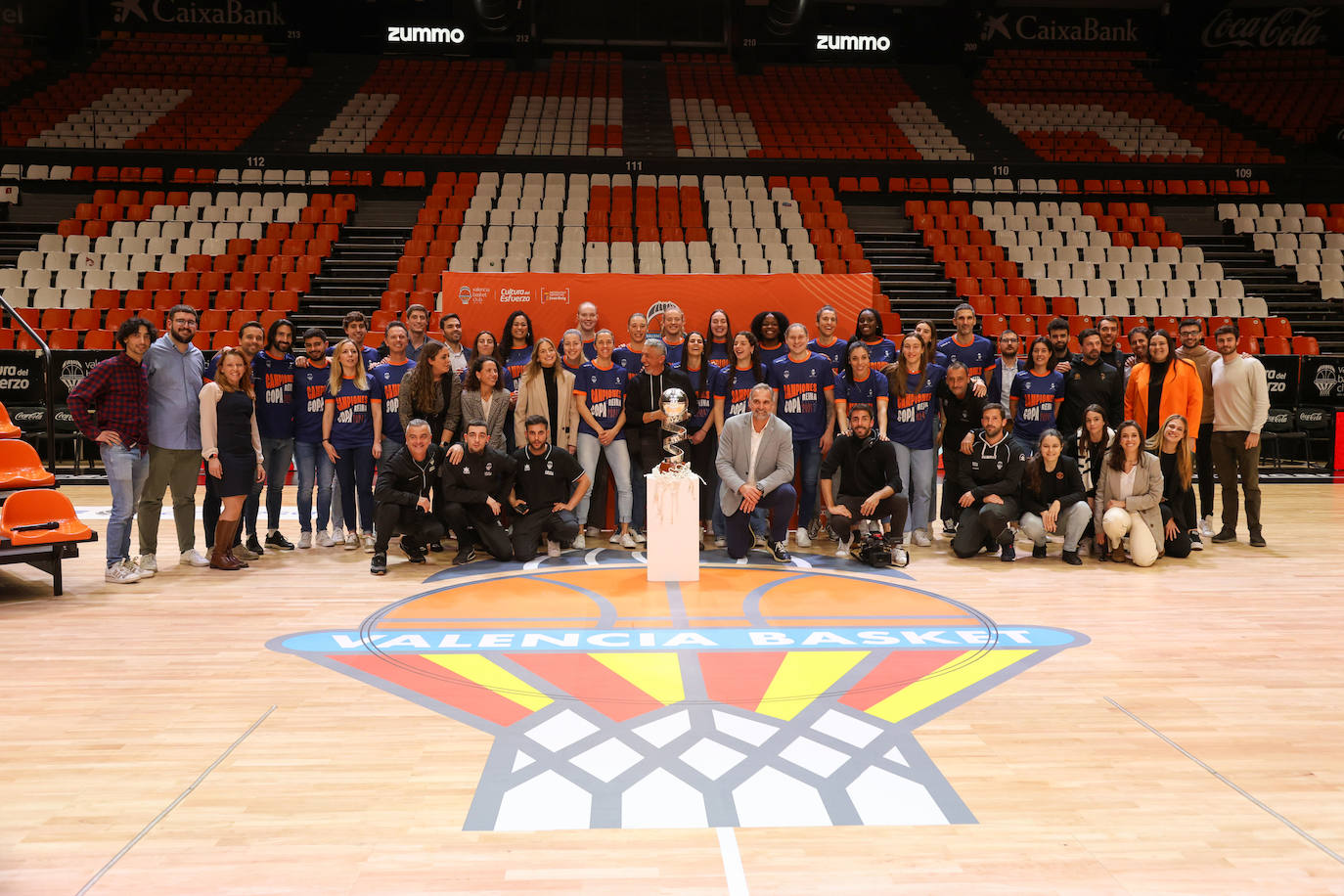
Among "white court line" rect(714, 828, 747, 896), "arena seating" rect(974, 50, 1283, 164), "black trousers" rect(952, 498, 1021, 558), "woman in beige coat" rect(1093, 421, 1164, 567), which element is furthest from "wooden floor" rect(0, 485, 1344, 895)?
"arena seating" rect(974, 50, 1283, 164)

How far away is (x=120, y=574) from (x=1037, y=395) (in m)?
6.11

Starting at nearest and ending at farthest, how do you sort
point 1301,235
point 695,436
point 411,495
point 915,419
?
point 411,495
point 915,419
point 695,436
point 1301,235

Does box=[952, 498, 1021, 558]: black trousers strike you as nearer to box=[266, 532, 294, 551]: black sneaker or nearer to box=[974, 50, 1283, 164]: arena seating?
box=[266, 532, 294, 551]: black sneaker

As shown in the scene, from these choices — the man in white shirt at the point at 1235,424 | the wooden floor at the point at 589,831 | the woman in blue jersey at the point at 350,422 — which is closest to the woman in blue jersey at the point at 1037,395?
the man in white shirt at the point at 1235,424

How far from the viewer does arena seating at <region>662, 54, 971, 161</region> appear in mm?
16188

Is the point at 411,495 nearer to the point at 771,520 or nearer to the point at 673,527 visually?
the point at 673,527

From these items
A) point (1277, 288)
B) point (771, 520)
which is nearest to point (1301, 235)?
point (1277, 288)

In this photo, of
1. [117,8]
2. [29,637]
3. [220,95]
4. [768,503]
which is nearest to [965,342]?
[768,503]

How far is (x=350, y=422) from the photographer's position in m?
6.32

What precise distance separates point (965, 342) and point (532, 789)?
17.4 ft

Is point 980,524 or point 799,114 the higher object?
point 799,114

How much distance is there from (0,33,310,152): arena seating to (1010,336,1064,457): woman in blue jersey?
13.8m

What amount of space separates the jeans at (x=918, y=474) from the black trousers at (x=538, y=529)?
233cm

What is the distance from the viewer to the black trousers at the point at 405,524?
5.88 meters
